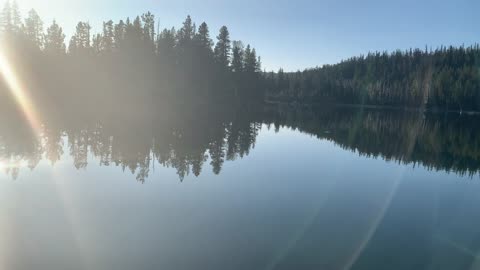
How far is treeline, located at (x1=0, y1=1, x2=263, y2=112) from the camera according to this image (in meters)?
58.8

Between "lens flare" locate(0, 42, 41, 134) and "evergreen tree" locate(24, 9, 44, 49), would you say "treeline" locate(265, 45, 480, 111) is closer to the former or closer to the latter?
"evergreen tree" locate(24, 9, 44, 49)

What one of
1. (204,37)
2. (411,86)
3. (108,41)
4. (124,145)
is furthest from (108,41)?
(411,86)

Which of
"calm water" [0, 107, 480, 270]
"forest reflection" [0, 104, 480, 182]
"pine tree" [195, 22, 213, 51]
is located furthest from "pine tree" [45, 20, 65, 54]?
"calm water" [0, 107, 480, 270]

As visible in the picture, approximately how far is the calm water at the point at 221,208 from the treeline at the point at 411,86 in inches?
4132

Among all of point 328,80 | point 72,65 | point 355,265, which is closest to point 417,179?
point 355,265

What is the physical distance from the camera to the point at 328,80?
151 meters

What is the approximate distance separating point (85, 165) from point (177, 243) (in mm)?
11300

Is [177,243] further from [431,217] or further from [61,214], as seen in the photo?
[431,217]

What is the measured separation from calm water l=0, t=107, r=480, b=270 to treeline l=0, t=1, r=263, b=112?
3717 cm

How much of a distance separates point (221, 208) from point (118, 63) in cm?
5677

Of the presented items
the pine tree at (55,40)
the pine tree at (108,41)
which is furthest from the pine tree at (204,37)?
the pine tree at (55,40)

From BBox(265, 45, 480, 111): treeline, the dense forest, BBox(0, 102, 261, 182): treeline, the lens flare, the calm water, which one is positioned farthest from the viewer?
BBox(265, 45, 480, 111): treeline

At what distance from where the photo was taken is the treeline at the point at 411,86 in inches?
5079

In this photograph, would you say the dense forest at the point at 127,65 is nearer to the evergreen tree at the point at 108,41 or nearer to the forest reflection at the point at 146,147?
the evergreen tree at the point at 108,41
